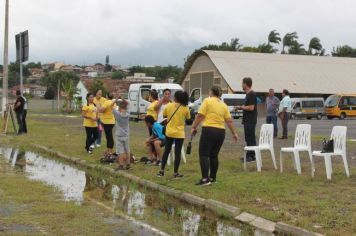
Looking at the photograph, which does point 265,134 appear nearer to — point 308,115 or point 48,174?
point 48,174

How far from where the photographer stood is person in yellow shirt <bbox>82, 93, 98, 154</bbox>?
51.1ft

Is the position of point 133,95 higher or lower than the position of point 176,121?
higher

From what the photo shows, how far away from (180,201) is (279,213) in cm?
212

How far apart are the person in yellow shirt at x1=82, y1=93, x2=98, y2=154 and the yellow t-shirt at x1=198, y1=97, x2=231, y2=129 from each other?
5.66 metres

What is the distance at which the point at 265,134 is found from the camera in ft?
40.2

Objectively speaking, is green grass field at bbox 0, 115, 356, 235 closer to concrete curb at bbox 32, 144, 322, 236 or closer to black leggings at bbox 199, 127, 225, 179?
concrete curb at bbox 32, 144, 322, 236

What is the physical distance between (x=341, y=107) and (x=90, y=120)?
33.2m

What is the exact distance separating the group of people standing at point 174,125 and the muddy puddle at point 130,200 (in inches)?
36.3

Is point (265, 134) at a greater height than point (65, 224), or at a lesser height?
greater

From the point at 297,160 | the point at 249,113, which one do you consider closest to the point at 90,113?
the point at 249,113

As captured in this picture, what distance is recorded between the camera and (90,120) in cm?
1577

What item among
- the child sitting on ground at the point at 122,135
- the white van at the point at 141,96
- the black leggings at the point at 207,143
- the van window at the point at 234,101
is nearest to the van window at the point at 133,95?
the white van at the point at 141,96

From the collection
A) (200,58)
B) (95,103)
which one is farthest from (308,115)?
(95,103)

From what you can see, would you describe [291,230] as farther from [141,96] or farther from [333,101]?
[333,101]
